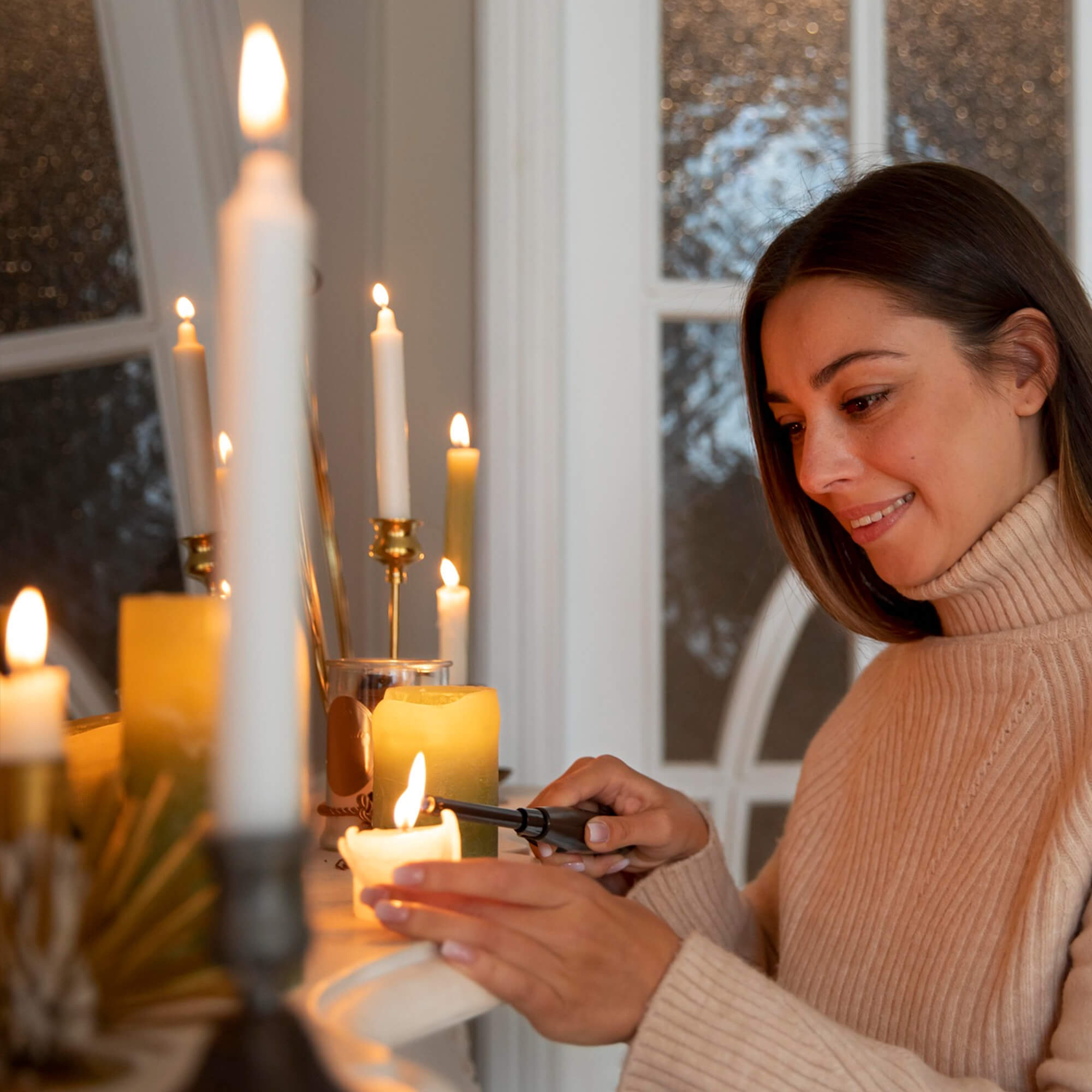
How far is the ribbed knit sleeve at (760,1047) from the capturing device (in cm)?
61

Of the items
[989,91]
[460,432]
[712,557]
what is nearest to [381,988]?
[460,432]

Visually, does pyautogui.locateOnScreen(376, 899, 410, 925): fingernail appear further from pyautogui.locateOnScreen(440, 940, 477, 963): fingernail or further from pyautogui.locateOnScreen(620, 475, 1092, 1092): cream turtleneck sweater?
pyautogui.locateOnScreen(620, 475, 1092, 1092): cream turtleneck sweater

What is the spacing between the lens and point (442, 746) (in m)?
0.56

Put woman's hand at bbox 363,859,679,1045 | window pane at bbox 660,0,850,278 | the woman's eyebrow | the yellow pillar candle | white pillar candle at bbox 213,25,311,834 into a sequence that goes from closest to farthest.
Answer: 1. white pillar candle at bbox 213,25,311,834
2. the yellow pillar candle
3. woman's hand at bbox 363,859,679,1045
4. the woman's eyebrow
5. window pane at bbox 660,0,850,278

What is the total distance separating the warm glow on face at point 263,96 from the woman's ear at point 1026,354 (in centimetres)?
73

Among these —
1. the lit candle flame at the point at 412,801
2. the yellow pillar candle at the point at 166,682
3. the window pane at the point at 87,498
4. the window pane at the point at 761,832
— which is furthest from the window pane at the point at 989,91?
the yellow pillar candle at the point at 166,682

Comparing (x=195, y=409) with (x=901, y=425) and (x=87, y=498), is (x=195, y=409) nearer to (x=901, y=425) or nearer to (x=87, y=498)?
(x=87, y=498)

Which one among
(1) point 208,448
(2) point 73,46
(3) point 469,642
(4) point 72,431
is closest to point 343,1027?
(1) point 208,448

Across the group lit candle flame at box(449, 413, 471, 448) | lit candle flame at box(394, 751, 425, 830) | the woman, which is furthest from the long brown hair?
lit candle flame at box(394, 751, 425, 830)

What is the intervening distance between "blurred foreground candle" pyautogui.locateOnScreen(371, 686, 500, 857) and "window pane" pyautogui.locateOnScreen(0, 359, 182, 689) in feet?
0.84

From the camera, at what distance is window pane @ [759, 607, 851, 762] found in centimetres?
144

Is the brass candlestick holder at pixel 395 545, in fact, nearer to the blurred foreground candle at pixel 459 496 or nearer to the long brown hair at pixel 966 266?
the blurred foreground candle at pixel 459 496

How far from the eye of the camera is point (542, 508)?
1.29 meters

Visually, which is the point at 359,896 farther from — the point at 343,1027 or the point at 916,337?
the point at 916,337
